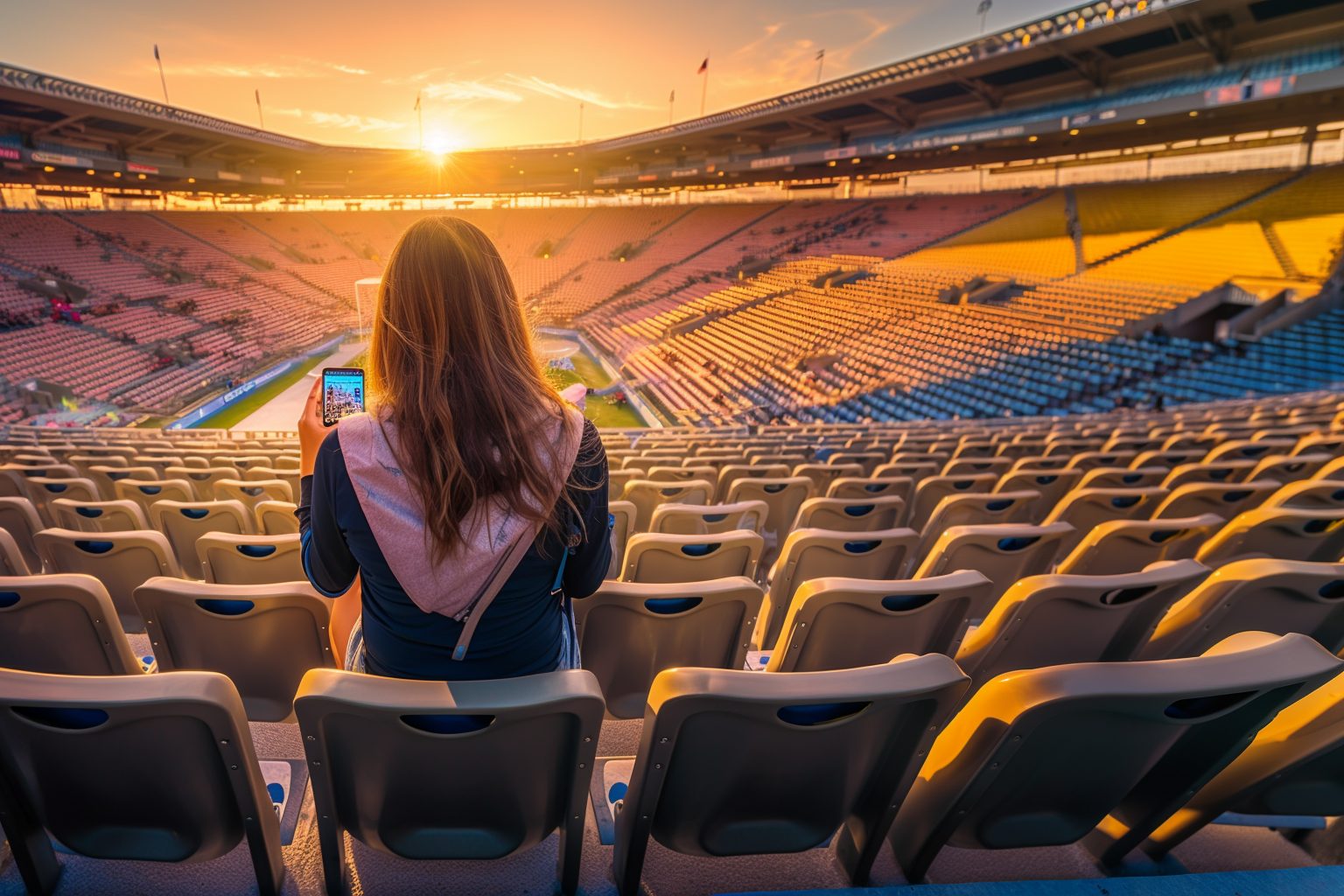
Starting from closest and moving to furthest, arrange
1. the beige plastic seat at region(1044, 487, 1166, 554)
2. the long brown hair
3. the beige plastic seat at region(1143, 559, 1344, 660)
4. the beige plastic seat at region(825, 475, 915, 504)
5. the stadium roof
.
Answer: the long brown hair → the beige plastic seat at region(1143, 559, 1344, 660) → the beige plastic seat at region(1044, 487, 1166, 554) → the beige plastic seat at region(825, 475, 915, 504) → the stadium roof

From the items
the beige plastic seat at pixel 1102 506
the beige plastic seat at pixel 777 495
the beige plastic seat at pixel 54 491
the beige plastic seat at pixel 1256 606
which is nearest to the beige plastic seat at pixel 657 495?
the beige plastic seat at pixel 777 495

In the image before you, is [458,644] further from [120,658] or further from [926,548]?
[926,548]

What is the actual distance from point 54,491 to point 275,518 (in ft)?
7.51

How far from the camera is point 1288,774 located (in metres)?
1.41

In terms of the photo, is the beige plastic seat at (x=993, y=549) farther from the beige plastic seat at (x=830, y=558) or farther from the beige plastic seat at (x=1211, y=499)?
the beige plastic seat at (x=1211, y=499)

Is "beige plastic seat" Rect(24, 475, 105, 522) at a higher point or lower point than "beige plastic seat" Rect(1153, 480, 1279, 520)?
lower

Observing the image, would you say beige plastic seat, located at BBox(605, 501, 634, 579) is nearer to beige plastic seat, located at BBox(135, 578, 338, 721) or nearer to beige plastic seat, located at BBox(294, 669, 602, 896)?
beige plastic seat, located at BBox(135, 578, 338, 721)

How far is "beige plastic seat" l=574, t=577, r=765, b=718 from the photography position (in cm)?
188

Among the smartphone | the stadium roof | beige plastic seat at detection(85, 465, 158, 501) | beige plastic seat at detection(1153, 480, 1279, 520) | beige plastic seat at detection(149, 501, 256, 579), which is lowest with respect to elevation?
beige plastic seat at detection(85, 465, 158, 501)

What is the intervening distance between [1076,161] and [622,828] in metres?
31.0

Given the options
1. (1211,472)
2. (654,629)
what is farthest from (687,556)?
(1211,472)

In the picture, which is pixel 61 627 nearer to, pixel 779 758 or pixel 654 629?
pixel 654 629

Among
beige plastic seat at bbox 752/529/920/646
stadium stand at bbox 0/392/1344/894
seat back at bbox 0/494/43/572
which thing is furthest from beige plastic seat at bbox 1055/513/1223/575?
seat back at bbox 0/494/43/572

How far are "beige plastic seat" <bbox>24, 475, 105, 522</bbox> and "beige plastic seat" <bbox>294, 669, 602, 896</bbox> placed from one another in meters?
4.14
